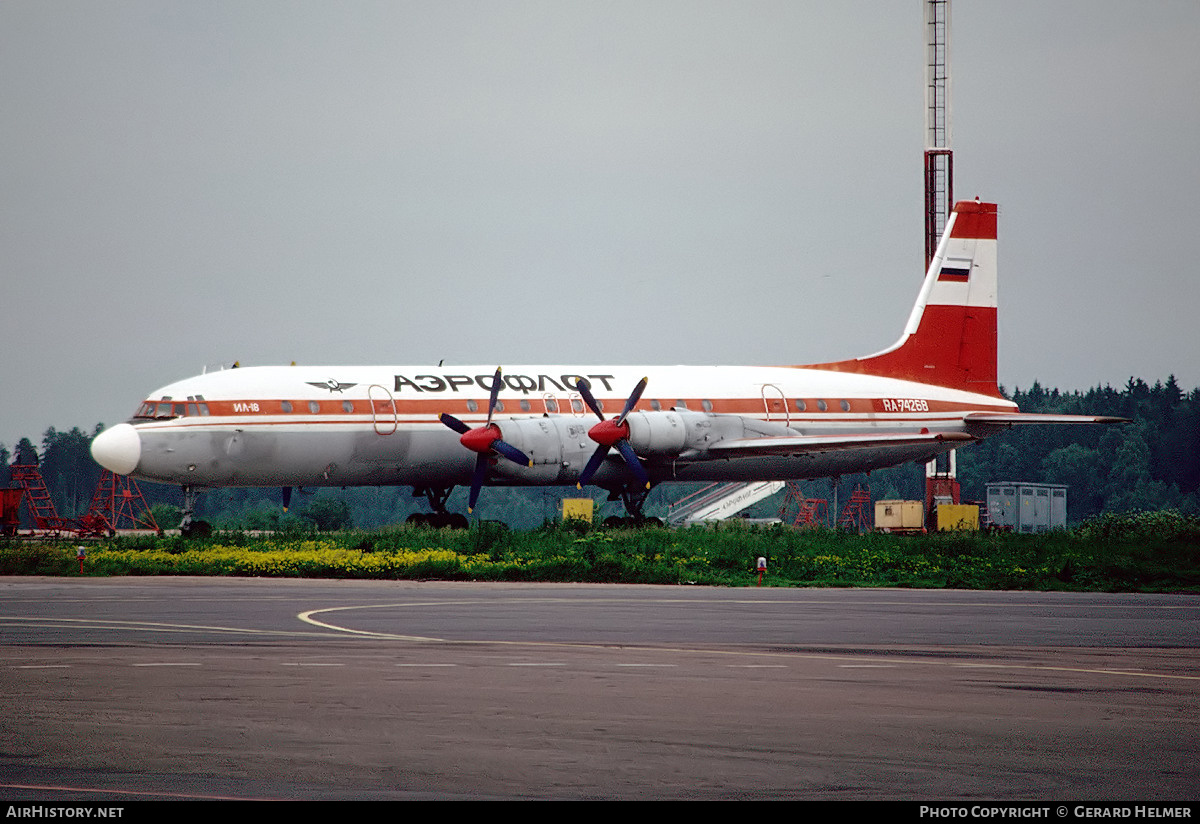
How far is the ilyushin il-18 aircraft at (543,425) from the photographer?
38.8 m

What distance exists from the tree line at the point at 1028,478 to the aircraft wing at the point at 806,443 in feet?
164

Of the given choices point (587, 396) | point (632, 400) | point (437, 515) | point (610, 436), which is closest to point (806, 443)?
point (632, 400)

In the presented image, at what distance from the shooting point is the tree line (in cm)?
10706

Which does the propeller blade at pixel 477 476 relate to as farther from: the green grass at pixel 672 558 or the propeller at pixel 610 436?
the propeller at pixel 610 436

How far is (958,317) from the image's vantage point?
171 ft

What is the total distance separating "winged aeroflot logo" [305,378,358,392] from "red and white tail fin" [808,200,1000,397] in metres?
20.9

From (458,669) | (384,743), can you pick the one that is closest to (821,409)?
(458,669)

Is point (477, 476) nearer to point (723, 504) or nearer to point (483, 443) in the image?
point (483, 443)

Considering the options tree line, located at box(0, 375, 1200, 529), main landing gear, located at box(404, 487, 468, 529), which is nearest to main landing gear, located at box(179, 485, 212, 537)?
main landing gear, located at box(404, 487, 468, 529)

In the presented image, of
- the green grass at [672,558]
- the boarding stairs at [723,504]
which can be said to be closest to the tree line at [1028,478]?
the boarding stairs at [723,504]

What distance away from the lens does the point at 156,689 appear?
41.5 ft

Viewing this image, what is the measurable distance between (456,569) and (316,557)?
3.84m
